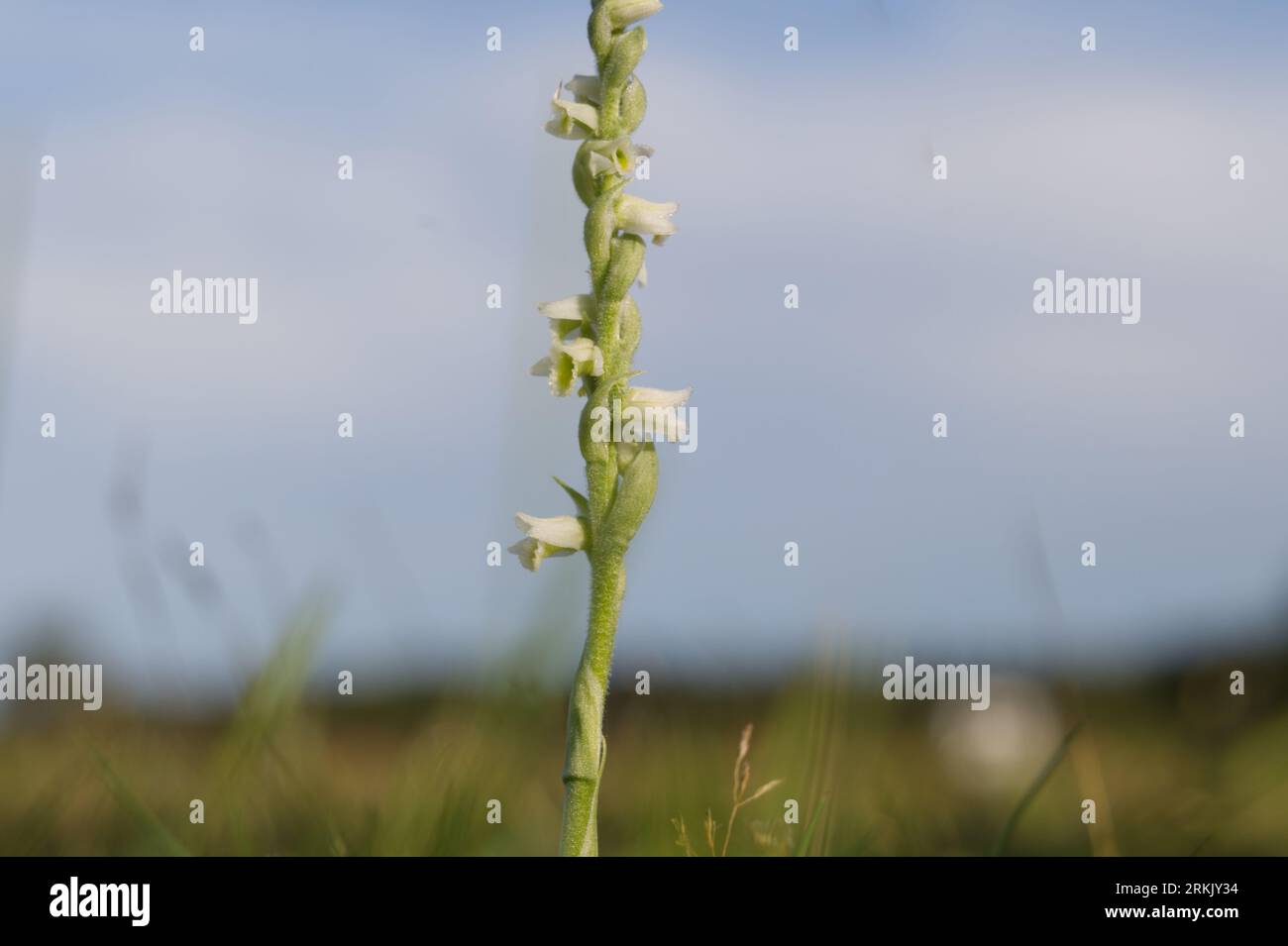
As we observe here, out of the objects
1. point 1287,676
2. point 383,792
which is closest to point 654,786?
point 383,792

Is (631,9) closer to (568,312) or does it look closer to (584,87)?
(584,87)

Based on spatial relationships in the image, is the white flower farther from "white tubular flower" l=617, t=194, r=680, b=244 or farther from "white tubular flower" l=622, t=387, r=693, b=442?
"white tubular flower" l=617, t=194, r=680, b=244

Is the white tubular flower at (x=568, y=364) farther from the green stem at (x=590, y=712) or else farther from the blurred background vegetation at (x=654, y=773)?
the blurred background vegetation at (x=654, y=773)

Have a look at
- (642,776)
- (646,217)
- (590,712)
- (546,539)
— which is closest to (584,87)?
(646,217)

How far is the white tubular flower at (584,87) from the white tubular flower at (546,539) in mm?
776

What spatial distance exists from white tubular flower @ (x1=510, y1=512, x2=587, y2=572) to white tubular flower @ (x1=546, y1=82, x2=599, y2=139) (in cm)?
71

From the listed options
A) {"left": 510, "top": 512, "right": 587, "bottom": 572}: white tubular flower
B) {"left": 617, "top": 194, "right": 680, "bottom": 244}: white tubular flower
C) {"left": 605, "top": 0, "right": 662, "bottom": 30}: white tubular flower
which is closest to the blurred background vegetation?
{"left": 510, "top": 512, "right": 587, "bottom": 572}: white tubular flower

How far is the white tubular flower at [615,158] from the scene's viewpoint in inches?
77.9

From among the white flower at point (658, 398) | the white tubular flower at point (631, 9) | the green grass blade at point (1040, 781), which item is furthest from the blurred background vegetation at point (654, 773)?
the white tubular flower at point (631, 9)

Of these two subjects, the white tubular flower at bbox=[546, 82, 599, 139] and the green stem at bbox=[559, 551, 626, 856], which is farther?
the white tubular flower at bbox=[546, 82, 599, 139]

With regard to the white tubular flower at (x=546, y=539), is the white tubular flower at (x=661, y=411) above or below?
above

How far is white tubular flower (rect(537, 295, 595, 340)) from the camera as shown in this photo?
1.96 metres
